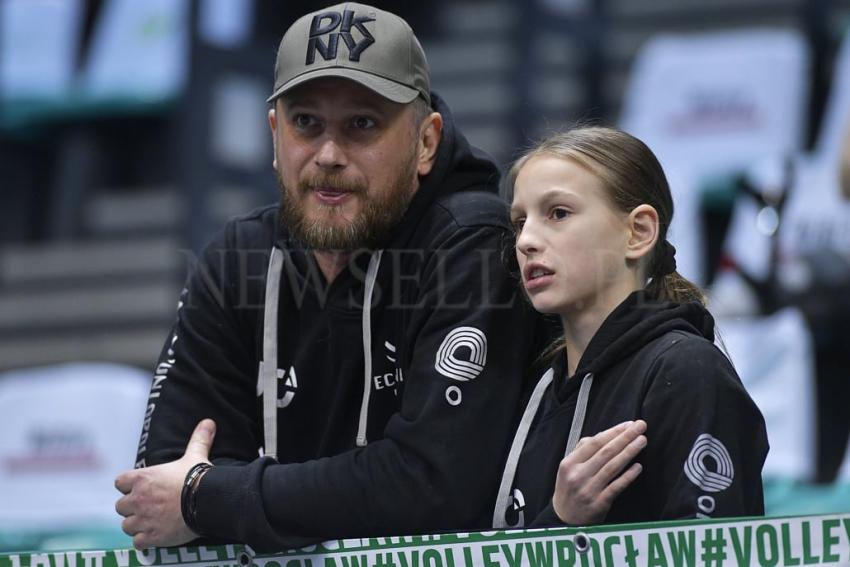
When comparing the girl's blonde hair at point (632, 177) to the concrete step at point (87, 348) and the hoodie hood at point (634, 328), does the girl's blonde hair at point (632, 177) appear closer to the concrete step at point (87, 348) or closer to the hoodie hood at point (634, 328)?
the hoodie hood at point (634, 328)

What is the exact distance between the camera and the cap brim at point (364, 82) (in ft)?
7.47

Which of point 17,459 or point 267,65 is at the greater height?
point 267,65

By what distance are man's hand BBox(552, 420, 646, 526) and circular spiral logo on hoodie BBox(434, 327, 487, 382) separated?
1.01 feet

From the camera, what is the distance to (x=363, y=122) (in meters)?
2.36

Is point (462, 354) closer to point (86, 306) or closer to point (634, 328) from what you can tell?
point (634, 328)

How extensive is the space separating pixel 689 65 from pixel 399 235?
13.3 ft

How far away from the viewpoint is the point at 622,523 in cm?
187

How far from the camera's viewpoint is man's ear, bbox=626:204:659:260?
6.93ft

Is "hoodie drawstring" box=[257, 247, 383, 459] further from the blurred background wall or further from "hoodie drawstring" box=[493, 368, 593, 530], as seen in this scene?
the blurred background wall

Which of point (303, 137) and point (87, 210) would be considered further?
point (87, 210)

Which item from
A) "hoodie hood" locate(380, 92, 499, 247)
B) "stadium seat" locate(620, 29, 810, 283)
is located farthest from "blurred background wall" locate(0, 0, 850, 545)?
"hoodie hood" locate(380, 92, 499, 247)

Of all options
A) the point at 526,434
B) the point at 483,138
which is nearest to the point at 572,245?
the point at 526,434

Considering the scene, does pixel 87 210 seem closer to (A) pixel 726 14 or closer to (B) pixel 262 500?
(A) pixel 726 14

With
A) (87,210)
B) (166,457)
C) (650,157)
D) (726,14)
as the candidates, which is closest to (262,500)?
(166,457)
